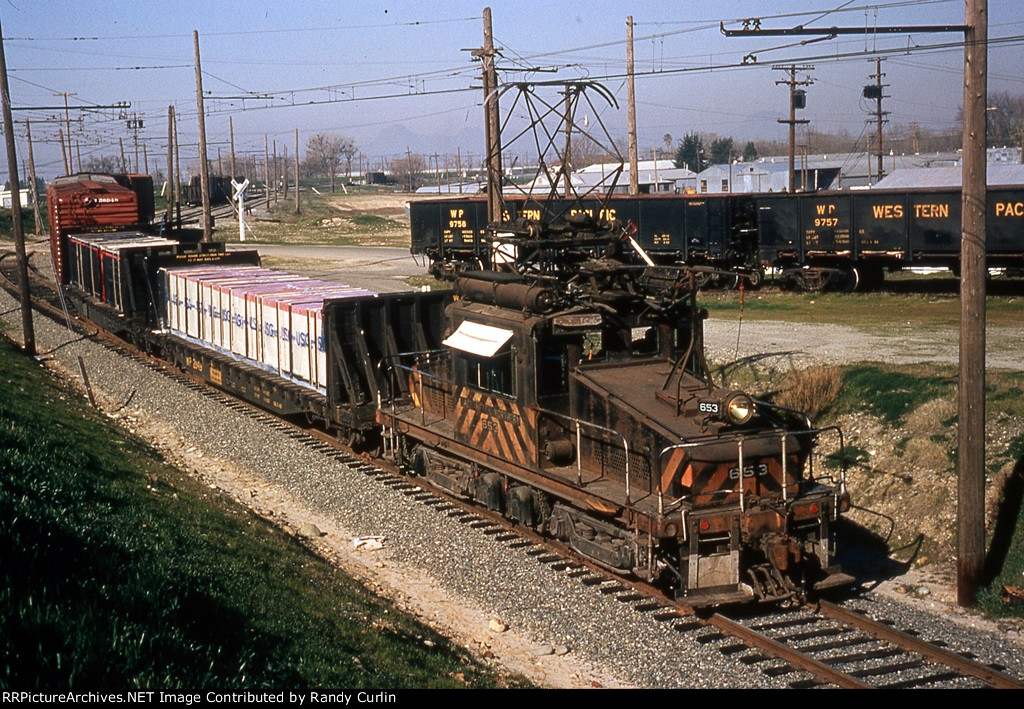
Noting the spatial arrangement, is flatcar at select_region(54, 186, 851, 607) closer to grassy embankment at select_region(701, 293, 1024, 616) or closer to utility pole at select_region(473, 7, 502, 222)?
grassy embankment at select_region(701, 293, 1024, 616)

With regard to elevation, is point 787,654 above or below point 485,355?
below

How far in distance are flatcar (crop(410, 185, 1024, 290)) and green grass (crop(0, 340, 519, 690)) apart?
1711 centimetres

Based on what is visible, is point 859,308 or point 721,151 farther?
point 721,151

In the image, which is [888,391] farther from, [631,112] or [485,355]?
[631,112]

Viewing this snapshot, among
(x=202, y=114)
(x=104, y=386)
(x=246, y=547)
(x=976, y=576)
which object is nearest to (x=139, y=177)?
(x=202, y=114)

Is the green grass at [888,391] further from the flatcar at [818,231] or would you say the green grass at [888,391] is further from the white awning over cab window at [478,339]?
the flatcar at [818,231]

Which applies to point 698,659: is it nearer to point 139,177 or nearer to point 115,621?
point 115,621

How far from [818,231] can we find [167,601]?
28.2 meters

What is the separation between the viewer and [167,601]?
26.6 ft

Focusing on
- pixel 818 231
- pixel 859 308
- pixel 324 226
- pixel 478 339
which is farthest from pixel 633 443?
pixel 324 226

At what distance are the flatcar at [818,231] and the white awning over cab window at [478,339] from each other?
15545 millimetres

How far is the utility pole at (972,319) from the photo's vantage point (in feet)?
35.0

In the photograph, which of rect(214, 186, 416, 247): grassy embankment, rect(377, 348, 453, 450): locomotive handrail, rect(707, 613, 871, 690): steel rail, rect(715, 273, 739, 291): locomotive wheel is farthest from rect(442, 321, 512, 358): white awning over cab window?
rect(214, 186, 416, 247): grassy embankment

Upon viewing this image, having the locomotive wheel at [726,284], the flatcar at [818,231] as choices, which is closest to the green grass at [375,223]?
the flatcar at [818,231]
